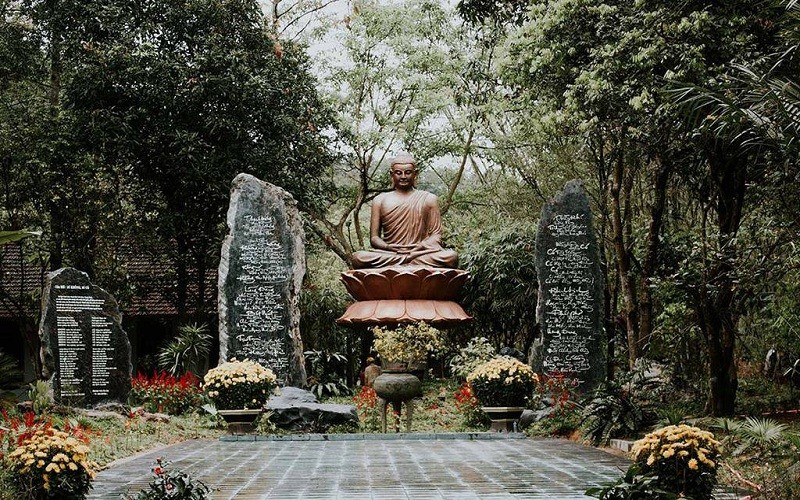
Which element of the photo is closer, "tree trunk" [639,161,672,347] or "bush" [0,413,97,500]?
"bush" [0,413,97,500]

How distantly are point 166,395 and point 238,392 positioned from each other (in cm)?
226

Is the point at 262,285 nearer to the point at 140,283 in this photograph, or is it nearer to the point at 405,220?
the point at 405,220

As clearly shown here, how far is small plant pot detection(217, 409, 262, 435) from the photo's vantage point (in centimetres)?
1113

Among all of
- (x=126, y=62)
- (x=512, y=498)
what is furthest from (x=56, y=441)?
(x=126, y=62)

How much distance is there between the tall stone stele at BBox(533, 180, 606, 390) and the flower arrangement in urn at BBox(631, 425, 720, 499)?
7184 millimetres

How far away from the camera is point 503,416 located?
1153cm

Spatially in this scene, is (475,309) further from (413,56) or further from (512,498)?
(512,498)

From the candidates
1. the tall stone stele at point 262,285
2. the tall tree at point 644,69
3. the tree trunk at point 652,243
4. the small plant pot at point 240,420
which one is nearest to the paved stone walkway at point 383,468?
the small plant pot at point 240,420

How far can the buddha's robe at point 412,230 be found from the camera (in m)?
15.4

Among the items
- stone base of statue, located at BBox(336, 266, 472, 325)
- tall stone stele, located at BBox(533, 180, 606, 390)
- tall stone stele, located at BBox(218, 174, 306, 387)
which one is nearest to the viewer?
tall stone stele, located at BBox(533, 180, 606, 390)

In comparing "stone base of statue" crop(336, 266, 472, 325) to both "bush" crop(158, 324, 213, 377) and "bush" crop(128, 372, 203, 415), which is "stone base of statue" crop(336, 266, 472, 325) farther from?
"bush" crop(128, 372, 203, 415)

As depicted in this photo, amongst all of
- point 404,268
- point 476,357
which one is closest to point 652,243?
point 476,357

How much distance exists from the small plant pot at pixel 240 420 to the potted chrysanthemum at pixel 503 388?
2.81 metres

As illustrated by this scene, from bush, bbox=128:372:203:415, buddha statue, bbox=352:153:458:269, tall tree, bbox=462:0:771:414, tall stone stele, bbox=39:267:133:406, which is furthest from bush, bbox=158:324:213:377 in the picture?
tall tree, bbox=462:0:771:414
